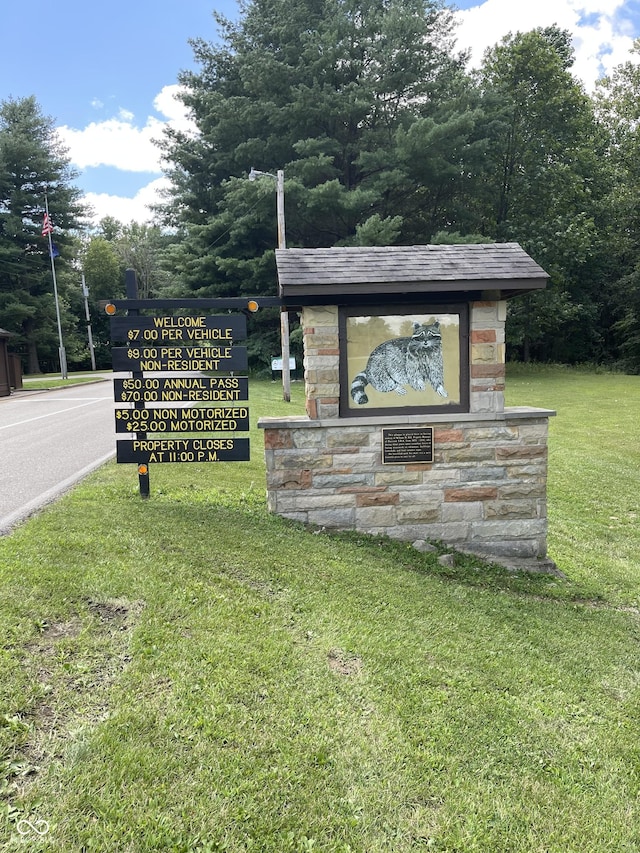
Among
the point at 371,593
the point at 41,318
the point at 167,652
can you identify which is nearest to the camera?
the point at 167,652

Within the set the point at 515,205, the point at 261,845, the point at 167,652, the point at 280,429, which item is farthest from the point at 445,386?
the point at 515,205

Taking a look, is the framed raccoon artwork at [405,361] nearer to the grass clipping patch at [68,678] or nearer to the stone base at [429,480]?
the stone base at [429,480]

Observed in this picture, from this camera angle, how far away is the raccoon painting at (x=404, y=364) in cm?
578

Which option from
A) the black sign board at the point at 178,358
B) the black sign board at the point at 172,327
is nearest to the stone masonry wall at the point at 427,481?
the black sign board at the point at 178,358

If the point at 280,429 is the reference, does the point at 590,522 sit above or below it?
below

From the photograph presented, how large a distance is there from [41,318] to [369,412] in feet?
133

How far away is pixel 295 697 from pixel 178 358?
383cm

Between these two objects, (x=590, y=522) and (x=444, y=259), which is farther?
(x=590, y=522)

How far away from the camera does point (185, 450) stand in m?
5.98

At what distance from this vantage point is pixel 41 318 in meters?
39.8

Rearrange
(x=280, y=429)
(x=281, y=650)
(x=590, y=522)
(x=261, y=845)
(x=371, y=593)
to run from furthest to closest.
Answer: (x=590, y=522), (x=280, y=429), (x=371, y=593), (x=281, y=650), (x=261, y=845)

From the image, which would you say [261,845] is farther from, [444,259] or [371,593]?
[444,259]

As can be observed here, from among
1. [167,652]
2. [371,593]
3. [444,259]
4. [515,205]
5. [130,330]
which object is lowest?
[371,593]

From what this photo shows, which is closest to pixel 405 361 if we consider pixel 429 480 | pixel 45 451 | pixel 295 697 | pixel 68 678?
pixel 429 480
